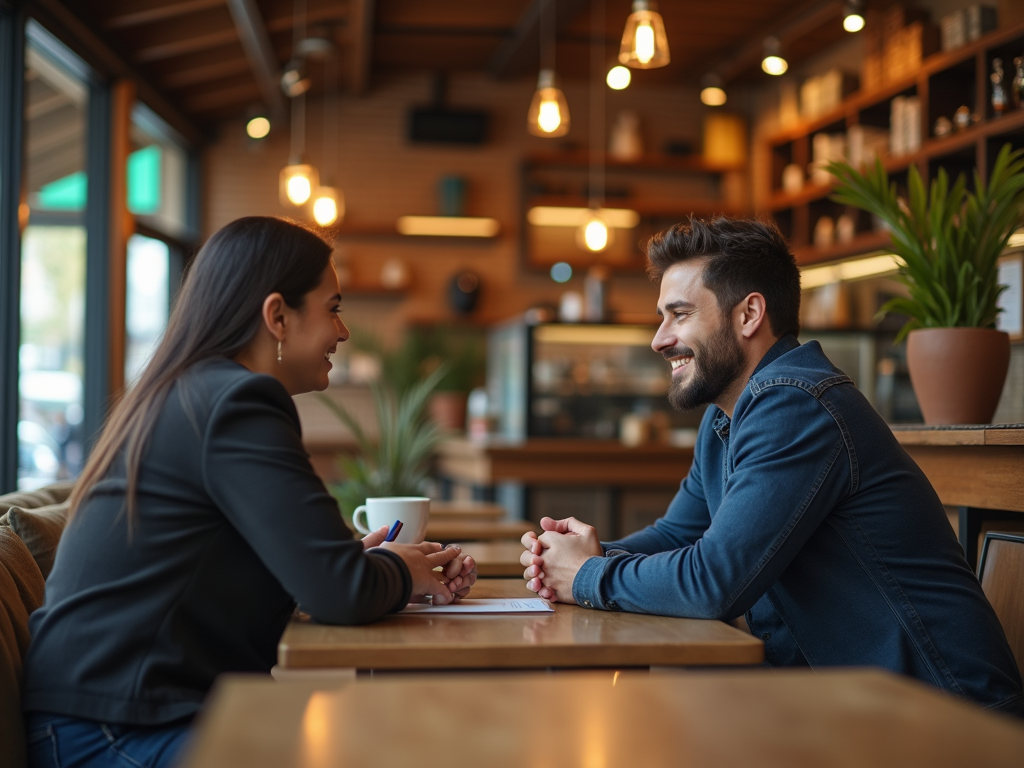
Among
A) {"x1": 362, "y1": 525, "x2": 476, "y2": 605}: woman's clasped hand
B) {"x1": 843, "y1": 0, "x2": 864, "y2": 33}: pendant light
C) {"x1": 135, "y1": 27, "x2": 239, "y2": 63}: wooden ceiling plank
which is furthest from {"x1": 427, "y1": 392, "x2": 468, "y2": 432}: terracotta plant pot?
{"x1": 362, "y1": 525, "x2": 476, "y2": 605}: woman's clasped hand

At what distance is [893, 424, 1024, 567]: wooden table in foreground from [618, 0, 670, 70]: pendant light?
5.89 ft

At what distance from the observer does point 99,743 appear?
4.54ft

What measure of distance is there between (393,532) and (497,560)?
0.50 metres

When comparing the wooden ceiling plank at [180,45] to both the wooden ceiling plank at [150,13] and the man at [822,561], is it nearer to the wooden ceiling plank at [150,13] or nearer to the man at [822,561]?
the wooden ceiling plank at [150,13]

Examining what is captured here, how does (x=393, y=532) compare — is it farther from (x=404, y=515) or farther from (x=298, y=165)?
(x=298, y=165)

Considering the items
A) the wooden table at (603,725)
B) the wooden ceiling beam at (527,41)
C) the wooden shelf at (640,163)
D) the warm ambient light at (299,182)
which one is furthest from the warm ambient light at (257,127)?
the wooden table at (603,725)

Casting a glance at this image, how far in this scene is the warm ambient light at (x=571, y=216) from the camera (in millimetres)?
8869

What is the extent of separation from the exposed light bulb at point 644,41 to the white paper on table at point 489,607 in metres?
2.64

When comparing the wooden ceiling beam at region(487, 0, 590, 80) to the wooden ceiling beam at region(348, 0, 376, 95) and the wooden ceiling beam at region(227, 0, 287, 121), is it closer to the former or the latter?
the wooden ceiling beam at region(348, 0, 376, 95)

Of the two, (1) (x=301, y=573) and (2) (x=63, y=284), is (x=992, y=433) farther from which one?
(2) (x=63, y=284)

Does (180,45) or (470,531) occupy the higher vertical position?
(180,45)

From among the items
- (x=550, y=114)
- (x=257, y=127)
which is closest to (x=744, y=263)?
(x=550, y=114)

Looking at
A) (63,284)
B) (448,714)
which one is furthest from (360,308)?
(448,714)

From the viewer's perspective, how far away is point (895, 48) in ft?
20.9
